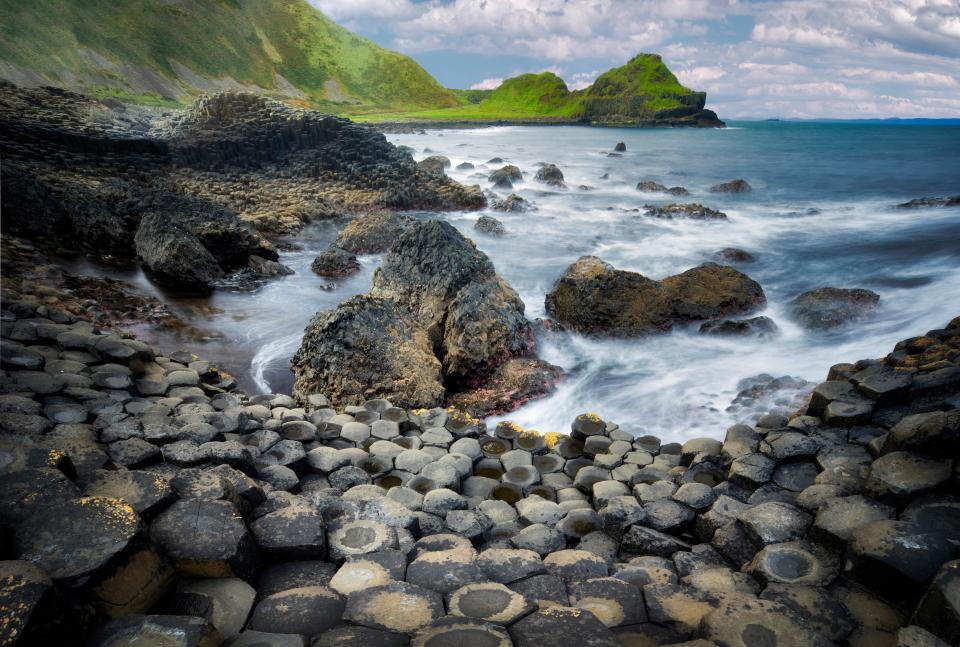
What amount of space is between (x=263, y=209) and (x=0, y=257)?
8377 millimetres

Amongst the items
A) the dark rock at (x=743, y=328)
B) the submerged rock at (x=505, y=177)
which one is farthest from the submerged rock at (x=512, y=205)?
the dark rock at (x=743, y=328)

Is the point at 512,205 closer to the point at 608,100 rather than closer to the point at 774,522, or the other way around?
the point at 774,522

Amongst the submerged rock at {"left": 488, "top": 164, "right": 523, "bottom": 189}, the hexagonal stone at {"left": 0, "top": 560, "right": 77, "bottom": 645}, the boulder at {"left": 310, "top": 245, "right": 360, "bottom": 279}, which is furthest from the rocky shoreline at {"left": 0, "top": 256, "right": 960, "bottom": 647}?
the submerged rock at {"left": 488, "top": 164, "right": 523, "bottom": 189}

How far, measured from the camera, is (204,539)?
95.4 inches

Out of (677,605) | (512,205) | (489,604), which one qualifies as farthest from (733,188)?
(489,604)

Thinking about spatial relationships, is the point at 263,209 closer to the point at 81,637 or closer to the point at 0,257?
the point at 0,257

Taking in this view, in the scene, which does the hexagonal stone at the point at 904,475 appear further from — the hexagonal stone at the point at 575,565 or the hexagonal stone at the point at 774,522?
the hexagonal stone at the point at 575,565

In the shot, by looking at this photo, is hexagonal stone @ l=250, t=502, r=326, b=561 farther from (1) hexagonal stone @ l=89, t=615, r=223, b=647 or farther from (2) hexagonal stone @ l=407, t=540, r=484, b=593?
(1) hexagonal stone @ l=89, t=615, r=223, b=647

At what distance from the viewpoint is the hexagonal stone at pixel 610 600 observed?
8.36ft

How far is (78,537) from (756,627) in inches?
109

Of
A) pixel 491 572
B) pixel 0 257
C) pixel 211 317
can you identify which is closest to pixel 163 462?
pixel 491 572

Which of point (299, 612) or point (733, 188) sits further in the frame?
point (733, 188)

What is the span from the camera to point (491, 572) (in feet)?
9.53

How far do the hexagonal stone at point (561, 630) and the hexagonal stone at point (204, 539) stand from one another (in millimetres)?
1278
